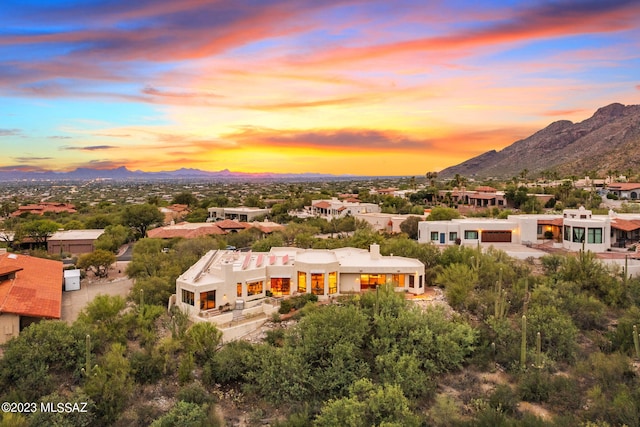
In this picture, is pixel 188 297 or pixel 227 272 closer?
pixel 188 297

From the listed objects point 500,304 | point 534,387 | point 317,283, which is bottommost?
point 534,387

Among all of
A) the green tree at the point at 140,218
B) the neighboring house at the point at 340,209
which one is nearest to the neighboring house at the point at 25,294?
the green tree at the point at 140,218

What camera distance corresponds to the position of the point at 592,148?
151625 millimetres

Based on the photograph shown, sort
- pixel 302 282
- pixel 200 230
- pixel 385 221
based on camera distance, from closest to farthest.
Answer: pixel 302 282
pixel 200 230
pixel 385 221

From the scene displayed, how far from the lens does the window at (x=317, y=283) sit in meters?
31.1

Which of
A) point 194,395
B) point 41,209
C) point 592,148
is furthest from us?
point 592,148

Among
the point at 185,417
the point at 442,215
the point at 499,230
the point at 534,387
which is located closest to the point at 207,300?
the point at 185,417

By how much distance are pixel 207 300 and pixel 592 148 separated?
157438 millimetres

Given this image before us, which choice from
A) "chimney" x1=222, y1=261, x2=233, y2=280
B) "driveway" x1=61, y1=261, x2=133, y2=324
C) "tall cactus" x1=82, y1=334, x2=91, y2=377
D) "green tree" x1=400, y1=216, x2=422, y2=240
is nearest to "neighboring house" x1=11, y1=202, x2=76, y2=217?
"driveway" x1=61, y1=261, x2=133, y2=324

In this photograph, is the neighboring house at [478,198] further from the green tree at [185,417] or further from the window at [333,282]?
the green tree at [185,417]

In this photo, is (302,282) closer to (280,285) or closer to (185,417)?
(280,285)

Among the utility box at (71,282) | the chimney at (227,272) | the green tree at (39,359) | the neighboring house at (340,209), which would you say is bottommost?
the green tree at (39,359)

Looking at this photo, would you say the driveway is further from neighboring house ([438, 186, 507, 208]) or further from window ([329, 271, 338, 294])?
neighboring house ([438, 186, 507, 208])

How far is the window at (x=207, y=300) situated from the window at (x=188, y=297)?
0.53 metres
